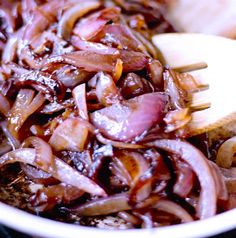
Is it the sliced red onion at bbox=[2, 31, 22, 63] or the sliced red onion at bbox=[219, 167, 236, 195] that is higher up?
the sliced red onion at bbox=[2, 31, 22, 63]

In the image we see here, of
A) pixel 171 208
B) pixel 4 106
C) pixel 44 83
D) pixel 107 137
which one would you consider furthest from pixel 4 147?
pixel 171 208

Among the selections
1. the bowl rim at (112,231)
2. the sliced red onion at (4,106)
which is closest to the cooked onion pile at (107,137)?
the sliced red onion at (4,106)

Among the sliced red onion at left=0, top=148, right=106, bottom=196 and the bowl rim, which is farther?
the sliced red onion at left=0, top=148, right=106, bottom=196

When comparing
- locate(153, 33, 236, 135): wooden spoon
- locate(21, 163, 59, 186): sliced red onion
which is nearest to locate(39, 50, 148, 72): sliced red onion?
locate(153, 33, 236, 135): wooden spoon

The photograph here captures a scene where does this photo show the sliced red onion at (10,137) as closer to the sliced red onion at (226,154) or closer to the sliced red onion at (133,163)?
the sliced red onion at (133,163)

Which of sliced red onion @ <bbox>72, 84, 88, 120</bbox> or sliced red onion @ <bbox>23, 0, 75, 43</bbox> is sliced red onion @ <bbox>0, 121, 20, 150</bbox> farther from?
sliced red onion @ <bbox>23, 0, 75, 43</bbox>

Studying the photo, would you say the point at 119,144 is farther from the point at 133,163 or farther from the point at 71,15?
the point at 71,15
